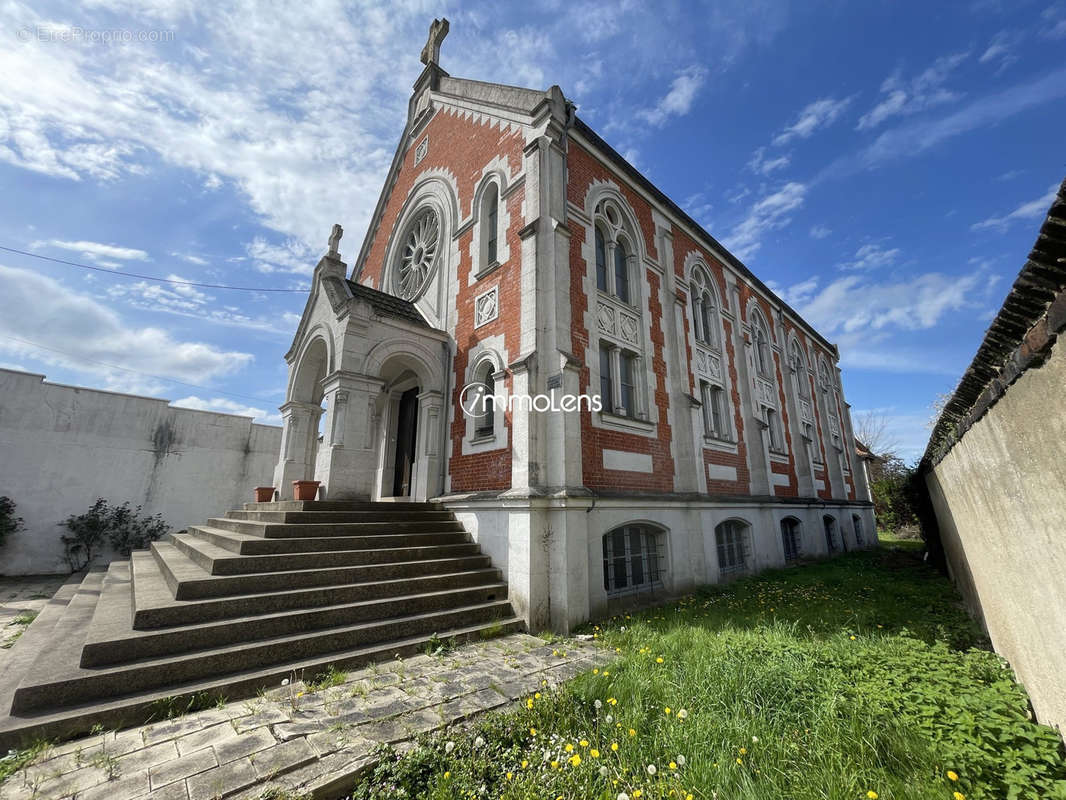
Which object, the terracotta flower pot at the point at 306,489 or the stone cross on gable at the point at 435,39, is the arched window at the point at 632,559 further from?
the stone cross on gable at the point at 435,39

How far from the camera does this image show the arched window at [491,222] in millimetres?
9992

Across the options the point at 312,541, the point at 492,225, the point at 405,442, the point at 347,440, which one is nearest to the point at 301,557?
the point at 312,541

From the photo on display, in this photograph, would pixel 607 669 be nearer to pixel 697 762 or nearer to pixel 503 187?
pixel 697 762

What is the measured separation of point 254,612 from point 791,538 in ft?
50.0

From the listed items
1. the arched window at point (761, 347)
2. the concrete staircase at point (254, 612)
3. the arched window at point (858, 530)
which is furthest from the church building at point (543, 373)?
the arched window at point (858, 530)

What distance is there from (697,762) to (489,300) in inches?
319

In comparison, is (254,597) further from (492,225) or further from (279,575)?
(492,225)

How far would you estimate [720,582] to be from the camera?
32.2 ft

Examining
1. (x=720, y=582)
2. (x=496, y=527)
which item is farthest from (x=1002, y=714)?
(x=720, y=582)

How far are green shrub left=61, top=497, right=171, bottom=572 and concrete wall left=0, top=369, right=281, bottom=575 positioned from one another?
0.22m

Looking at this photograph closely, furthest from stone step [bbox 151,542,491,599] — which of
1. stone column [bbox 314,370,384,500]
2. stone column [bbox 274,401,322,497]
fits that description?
stone column [bbox 274,401,322,497]

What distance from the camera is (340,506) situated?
7449 mm

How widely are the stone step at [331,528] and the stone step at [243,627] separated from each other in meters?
1.45

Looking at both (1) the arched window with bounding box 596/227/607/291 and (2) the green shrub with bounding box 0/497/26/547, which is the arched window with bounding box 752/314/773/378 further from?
(2) the green shrub with bounding box 0/497/26/547
